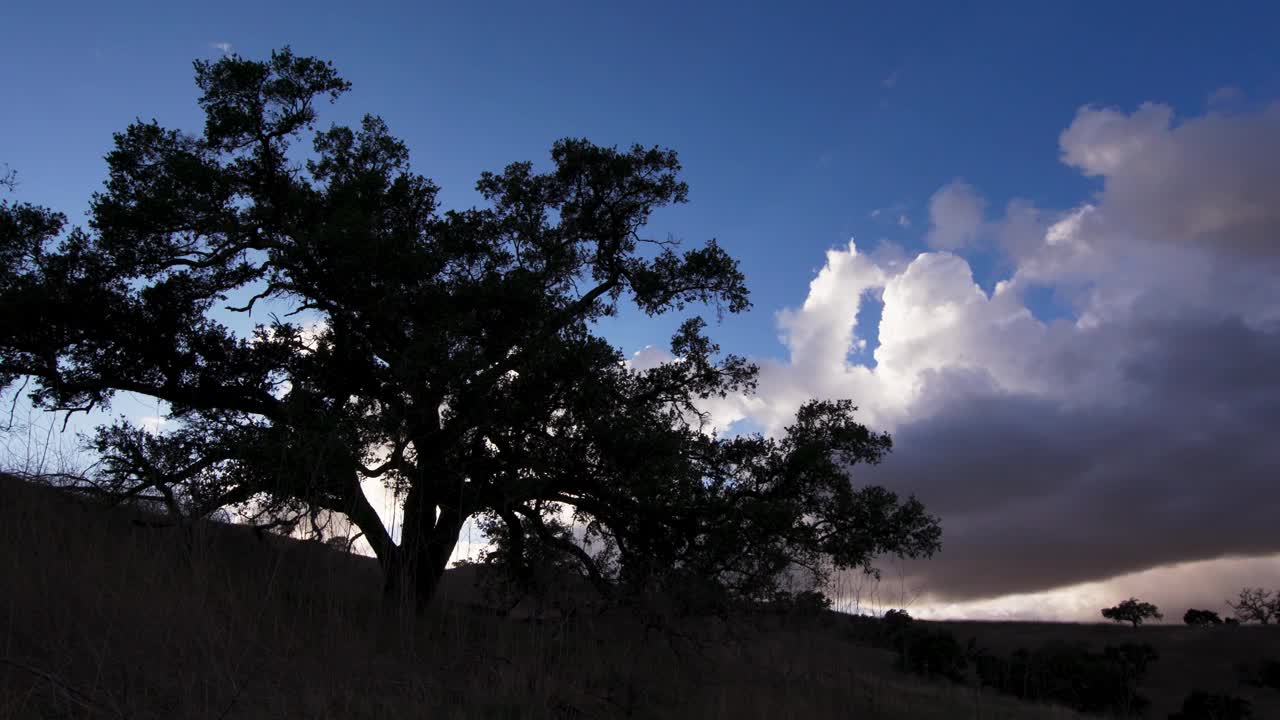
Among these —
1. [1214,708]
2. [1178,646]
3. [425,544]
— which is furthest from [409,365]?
[1178,646]

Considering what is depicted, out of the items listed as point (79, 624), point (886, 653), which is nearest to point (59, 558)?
point (79, 624)

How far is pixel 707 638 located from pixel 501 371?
4354 mm

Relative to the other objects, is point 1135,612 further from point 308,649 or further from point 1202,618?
point 308,649

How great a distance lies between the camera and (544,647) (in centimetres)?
929

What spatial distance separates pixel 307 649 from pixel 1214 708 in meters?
23.2

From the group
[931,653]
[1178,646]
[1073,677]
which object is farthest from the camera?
[1178,646]

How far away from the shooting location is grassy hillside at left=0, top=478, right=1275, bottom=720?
6012 mm

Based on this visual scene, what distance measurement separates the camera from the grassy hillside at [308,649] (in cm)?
601

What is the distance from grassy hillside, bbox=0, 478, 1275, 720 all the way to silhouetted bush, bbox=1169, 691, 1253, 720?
1301 cm

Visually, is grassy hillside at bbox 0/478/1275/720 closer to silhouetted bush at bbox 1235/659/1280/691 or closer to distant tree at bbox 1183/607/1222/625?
silhouetted bush at bbox 1235/659/1280/691

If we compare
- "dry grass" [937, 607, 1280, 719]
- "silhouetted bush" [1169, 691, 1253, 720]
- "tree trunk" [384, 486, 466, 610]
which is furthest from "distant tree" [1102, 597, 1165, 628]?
"tree trunk" [384, 486, 466, 610]

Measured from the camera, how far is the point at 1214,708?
21172 millimetres

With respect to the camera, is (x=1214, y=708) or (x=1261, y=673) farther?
(x=1261, y=673)

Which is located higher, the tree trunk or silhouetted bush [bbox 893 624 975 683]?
Result: the tree trunk
